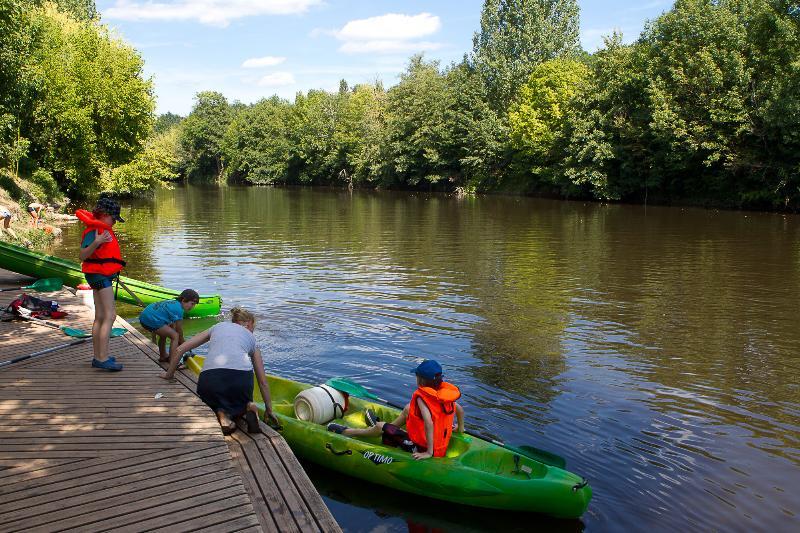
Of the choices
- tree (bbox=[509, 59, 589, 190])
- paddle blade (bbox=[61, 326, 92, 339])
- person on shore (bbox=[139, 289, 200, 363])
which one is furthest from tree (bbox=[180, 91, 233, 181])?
person on shore (bbox=[139, 289, 200, 363])

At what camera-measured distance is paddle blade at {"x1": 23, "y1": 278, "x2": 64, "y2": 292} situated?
43.3 feet

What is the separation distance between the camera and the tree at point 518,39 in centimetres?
6706

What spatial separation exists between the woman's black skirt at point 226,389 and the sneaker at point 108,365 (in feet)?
6.28

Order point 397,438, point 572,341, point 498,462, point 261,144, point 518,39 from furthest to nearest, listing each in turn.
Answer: point 261,144
point 518,39
point 572,341
point 397,438
point 498,462

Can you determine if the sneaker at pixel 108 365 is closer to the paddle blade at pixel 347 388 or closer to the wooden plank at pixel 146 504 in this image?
the paddle blade at pixel 347 388

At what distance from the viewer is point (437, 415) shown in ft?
22.7

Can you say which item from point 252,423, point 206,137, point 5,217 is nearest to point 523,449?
point 252,423

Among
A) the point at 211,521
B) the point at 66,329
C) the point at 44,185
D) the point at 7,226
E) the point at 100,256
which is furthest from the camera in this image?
the point at 44,185

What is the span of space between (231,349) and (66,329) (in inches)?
175

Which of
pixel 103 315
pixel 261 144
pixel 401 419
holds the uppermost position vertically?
pixel 261 144

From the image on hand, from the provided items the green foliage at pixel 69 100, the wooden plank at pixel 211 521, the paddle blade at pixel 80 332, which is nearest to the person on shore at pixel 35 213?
the green foliage at pixel 69 100

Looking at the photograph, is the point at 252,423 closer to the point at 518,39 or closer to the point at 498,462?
the point at 498,462

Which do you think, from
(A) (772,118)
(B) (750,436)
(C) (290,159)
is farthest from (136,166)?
(C) (290,159)

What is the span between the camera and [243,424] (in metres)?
6.78
